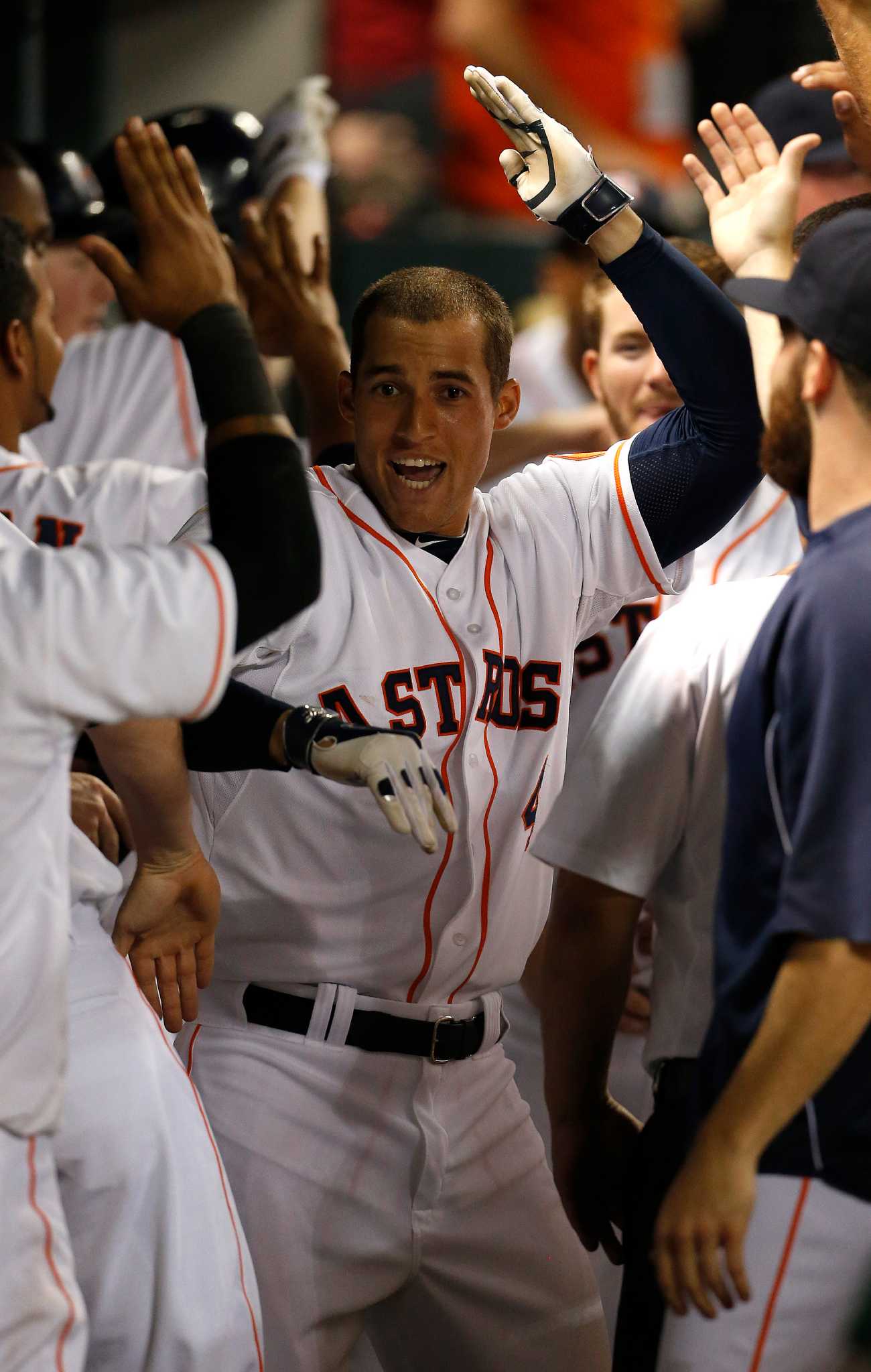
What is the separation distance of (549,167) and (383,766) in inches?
26.0

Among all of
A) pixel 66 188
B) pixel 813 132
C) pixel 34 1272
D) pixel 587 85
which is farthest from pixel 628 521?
pixel 587 85

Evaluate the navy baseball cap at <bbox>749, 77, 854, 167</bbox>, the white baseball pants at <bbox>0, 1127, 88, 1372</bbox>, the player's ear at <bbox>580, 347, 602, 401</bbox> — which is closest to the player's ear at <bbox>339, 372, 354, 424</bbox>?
the player's ear at <bbox>580, 347, 602, 401</bbox>

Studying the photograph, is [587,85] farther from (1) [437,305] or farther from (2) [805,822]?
(2) [805,822]

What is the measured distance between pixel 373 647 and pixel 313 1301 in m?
0.74

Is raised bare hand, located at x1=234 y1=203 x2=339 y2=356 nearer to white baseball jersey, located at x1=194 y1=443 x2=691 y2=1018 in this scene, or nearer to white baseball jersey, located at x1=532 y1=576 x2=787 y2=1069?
white baseball jersey, located at x1=194 y1=443 x2=691 y2=1018

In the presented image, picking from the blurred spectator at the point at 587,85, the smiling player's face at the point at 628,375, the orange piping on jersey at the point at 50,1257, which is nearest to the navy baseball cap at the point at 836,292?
the orange piping on jersey at the point at 50,1257

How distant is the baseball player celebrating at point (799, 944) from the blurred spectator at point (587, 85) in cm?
663

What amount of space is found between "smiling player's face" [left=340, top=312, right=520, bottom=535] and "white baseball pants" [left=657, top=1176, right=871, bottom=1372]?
91 cm

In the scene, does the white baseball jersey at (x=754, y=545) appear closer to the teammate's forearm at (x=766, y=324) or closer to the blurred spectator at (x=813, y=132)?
the blurred spectator at (x=813, y=132)

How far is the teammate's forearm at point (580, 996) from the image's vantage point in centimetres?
161

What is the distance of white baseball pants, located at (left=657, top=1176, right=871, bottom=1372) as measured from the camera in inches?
50.6

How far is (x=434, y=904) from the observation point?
6.15 ft

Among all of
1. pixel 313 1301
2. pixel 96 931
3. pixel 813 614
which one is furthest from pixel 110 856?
pixel 813 614

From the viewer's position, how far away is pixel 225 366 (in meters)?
1.44
